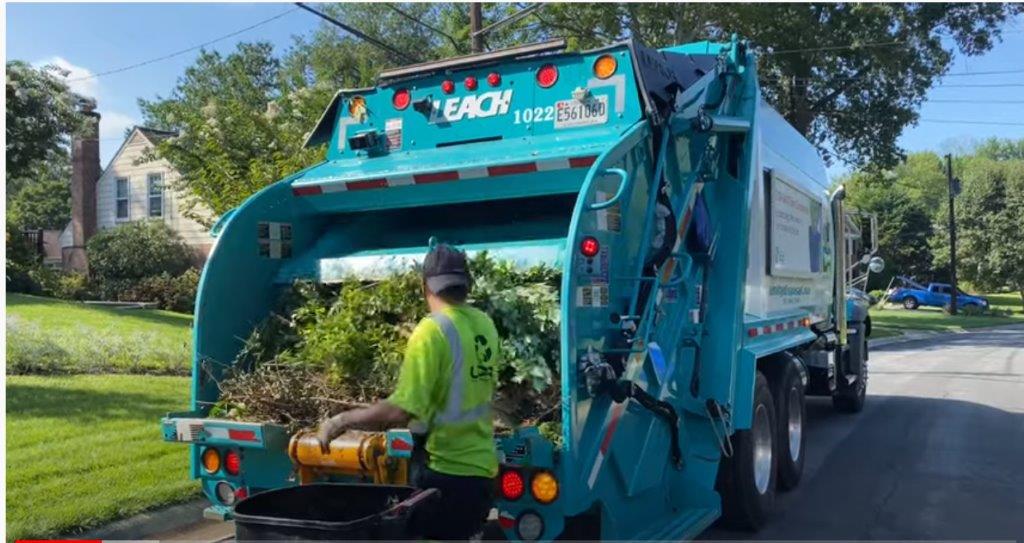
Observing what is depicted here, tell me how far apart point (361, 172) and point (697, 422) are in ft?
7.57

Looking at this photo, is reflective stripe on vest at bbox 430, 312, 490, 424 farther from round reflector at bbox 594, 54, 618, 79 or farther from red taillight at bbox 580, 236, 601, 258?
round reflector at bbox 594, 54, 618, 79

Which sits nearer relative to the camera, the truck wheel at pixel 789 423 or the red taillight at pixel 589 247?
the red taillight at pixel 589 247

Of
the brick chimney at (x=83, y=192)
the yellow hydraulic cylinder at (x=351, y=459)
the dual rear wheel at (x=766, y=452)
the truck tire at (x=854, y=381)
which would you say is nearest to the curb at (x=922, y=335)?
the truck tire at (x=854, y=381)

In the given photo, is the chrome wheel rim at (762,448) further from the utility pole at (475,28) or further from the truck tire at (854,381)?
the utility pole at (475,28)

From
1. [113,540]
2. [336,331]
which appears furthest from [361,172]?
[113,540]

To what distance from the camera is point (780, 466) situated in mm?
6406

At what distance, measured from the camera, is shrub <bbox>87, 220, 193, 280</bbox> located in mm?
23234

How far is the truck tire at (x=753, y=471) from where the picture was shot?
5.28 metres

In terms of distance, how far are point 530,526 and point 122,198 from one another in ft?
89.1

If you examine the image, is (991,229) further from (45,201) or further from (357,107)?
(45,201)

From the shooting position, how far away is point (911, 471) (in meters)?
7.51

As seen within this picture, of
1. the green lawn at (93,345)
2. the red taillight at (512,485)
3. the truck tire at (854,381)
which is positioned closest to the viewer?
the red taillight at (512,485)

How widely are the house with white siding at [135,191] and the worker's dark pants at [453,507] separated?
2369 cm

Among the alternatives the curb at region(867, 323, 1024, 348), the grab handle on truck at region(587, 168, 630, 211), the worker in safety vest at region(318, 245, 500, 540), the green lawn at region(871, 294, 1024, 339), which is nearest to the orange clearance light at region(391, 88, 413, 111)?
the grab handle on truck at region(587, 168, 630, 211)
